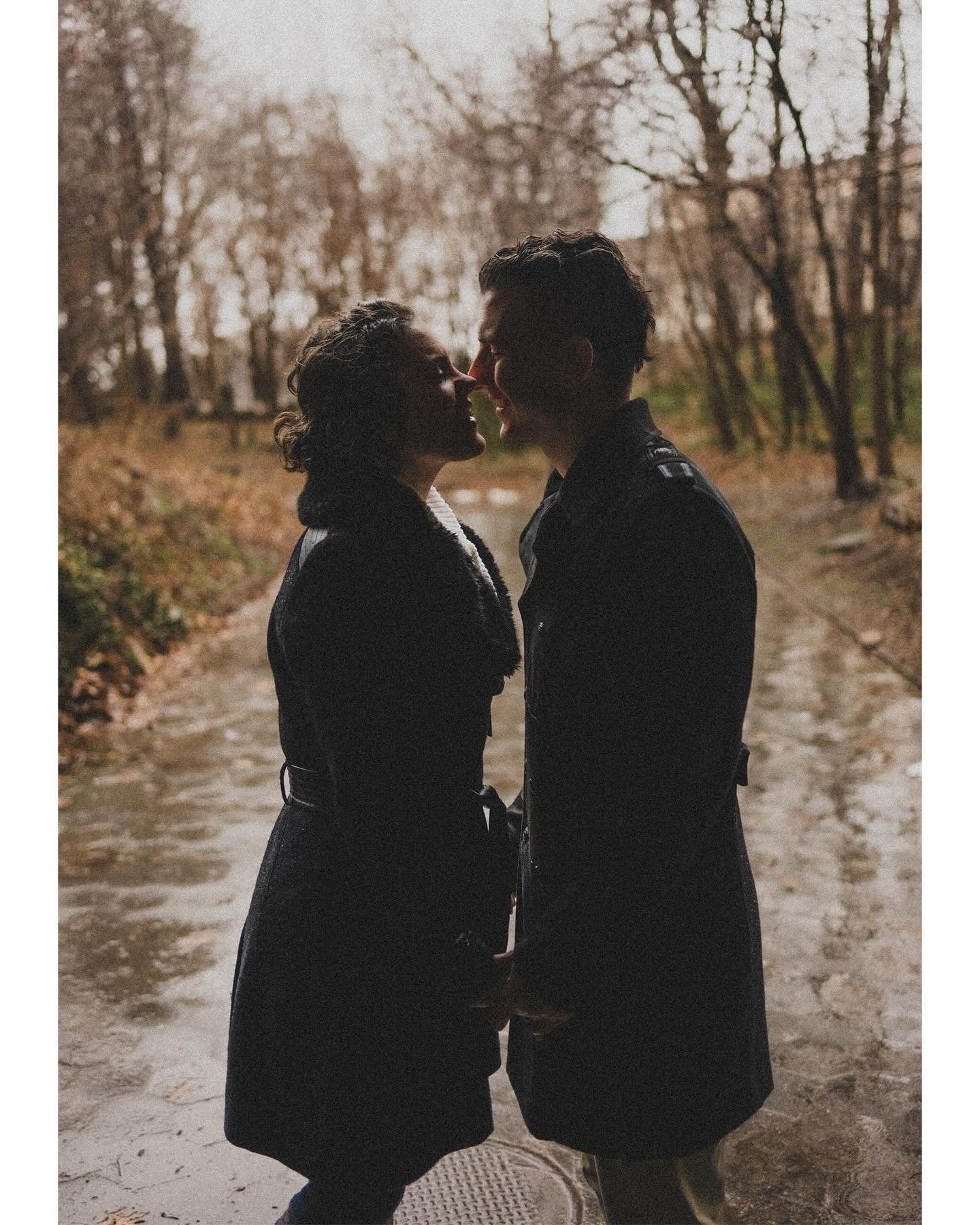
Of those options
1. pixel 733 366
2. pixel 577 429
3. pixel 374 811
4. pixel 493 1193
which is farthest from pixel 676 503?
pixel 733 366

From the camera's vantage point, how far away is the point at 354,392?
177cm

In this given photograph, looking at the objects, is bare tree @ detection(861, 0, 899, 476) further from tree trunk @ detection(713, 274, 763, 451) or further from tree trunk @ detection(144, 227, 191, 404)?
tree trunk @ detection(144, 227, 191, 404)

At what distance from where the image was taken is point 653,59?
566 centimetres

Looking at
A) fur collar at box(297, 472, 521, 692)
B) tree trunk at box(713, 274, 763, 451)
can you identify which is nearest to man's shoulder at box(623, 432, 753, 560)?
fur collar at box(297, 472, 521, 692)

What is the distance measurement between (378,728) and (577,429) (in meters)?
0.56

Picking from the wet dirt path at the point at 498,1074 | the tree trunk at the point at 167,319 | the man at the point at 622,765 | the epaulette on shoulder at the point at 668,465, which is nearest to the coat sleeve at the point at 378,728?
the man at the point at 622,765

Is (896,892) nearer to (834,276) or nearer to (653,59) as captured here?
(653,59)

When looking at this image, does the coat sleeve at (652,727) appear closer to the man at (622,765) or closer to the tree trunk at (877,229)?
the man at (622,765)

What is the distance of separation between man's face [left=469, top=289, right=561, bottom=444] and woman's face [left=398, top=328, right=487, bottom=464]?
7 centimetres

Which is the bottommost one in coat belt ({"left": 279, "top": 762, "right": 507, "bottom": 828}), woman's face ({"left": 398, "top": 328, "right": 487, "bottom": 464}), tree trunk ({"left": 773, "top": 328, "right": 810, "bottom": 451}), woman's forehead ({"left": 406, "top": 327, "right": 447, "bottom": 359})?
coat belt ({"left": 279, "top": 762, "right": 507, "bottom": 828})

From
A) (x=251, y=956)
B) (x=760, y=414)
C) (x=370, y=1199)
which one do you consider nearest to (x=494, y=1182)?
(x=370, y=1199)

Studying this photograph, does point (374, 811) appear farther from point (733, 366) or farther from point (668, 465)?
point (733, 366)

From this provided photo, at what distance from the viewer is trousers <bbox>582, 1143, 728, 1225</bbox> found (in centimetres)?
184
